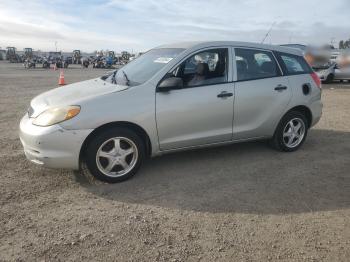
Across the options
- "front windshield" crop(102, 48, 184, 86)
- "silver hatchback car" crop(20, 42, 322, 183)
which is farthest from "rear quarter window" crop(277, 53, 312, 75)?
"front windshield" crop(102, 48, 184, 86)

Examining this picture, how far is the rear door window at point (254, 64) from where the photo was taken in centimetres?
525

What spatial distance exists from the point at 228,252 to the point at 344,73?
17.2 m

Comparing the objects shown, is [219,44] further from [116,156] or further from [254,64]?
[116,156]

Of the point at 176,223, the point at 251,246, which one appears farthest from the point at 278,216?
the point at 176,223

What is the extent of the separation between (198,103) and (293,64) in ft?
6.75

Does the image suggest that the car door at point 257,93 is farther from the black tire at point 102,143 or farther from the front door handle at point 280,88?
the black tire at point 102,143

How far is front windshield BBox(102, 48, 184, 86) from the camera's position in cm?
483

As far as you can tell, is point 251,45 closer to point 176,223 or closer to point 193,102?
point 193,102

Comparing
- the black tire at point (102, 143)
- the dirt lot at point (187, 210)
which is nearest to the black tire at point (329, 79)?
the dirt lot at point (187, 210)

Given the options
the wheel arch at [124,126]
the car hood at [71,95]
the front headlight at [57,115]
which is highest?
the car hood at [71,95]

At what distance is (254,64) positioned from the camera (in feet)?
17.8

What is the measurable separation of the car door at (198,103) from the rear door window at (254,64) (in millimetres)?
181

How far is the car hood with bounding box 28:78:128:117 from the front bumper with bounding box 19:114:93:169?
0.33 metres

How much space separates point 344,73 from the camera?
17906 millimetres
